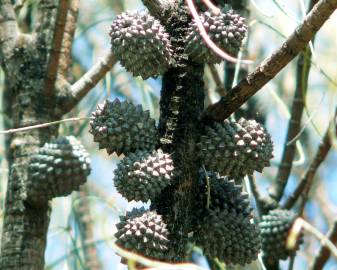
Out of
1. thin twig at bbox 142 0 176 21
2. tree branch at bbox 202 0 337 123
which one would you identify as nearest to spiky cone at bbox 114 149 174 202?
tree branch at bbox 202 0 337 123

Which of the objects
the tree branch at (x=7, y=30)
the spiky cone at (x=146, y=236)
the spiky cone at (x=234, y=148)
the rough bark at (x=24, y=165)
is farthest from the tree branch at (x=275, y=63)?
the tree branch at (x=7, y=30)

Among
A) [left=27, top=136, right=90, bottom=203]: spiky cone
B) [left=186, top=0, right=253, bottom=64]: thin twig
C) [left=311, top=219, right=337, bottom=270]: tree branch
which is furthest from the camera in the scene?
[left=311, top=219, right=337, bottom=270]: tree branch

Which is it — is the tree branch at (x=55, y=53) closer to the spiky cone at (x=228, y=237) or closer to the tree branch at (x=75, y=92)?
the tree branch at (x=75, y=92)

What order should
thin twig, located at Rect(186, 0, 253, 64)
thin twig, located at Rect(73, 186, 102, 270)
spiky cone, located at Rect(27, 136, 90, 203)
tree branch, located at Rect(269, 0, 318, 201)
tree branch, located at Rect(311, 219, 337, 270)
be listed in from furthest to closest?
thin twig, located at Rect(73, 186, 102, 270)
tree branch, located at Rect(269, 0, 318, 201)
tree branch, located at Rect(311, 219, 337, 270)
spiky cone, located at Rect(27, 136, 90, 203)
thin twig, located at Rect(186, 0, 253, 64)

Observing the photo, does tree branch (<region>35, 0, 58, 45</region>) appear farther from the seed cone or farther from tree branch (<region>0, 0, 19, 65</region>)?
the seed cone

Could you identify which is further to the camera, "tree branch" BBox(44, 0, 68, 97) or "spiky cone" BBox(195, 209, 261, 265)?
"tree branch" BBox(44, 0, 68, 97)

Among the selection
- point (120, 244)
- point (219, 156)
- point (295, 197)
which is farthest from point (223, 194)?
point (295, 197)
